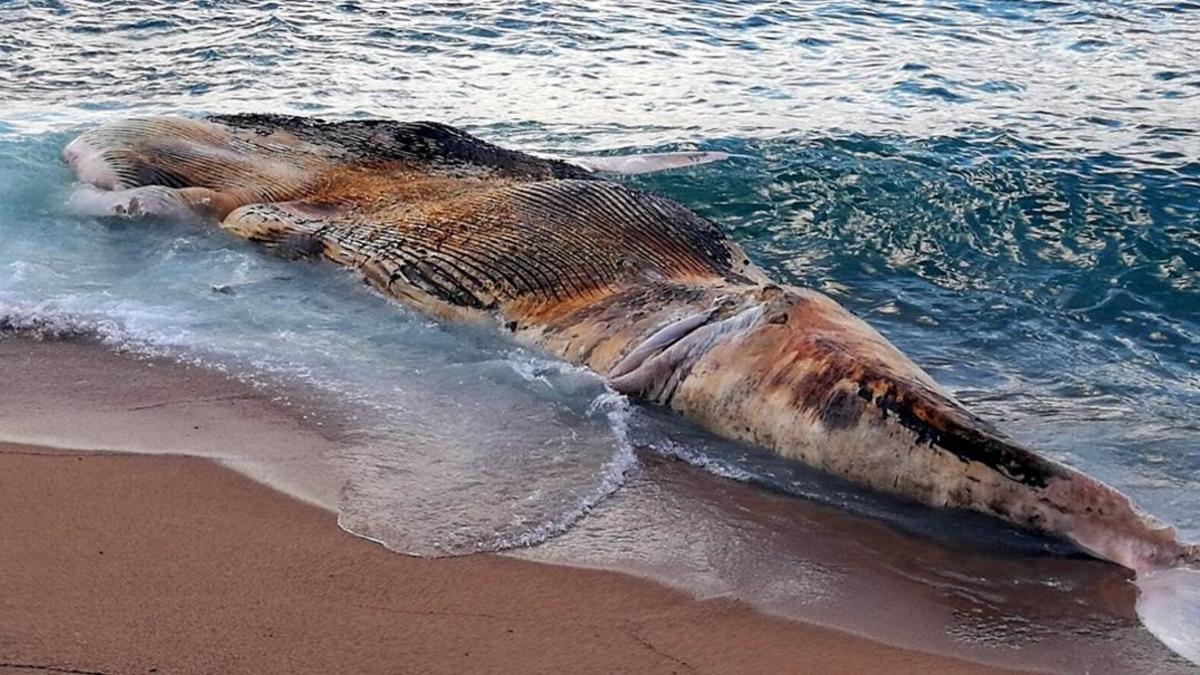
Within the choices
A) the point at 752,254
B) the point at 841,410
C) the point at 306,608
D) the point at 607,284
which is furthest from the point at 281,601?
the point at 752,254

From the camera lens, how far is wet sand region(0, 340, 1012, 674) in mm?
3377

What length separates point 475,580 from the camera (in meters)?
3.84

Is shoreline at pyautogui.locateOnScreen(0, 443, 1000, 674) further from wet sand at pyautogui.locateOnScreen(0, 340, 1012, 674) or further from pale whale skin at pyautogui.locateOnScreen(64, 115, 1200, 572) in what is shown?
pale whale skin at pyautogui.locateOnScreen(64, 115, 1200, 572)

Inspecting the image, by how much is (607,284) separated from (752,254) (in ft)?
6.38

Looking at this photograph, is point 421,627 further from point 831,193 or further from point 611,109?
point 611,109

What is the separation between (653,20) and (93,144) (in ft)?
25.3

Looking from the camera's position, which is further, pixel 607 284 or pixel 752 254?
pixel 752 254

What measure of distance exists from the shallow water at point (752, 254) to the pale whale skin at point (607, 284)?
0.13 m

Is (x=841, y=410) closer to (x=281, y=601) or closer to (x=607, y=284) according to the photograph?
(x=607, y=284)

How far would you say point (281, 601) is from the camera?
143 inches

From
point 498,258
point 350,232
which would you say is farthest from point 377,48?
point 498,258

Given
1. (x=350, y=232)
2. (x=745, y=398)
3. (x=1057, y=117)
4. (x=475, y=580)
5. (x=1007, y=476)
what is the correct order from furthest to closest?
1. (x=1057, y=117)
2. (x=350, y=232)
3. (x=745, y=398)
4. (x=1007, y=476)
5. (x=475, y=580)

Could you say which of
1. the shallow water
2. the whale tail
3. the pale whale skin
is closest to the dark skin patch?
the pale whale skin

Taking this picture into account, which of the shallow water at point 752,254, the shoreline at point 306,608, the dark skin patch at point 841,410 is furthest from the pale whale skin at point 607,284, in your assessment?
the shoreline at point 306,608
